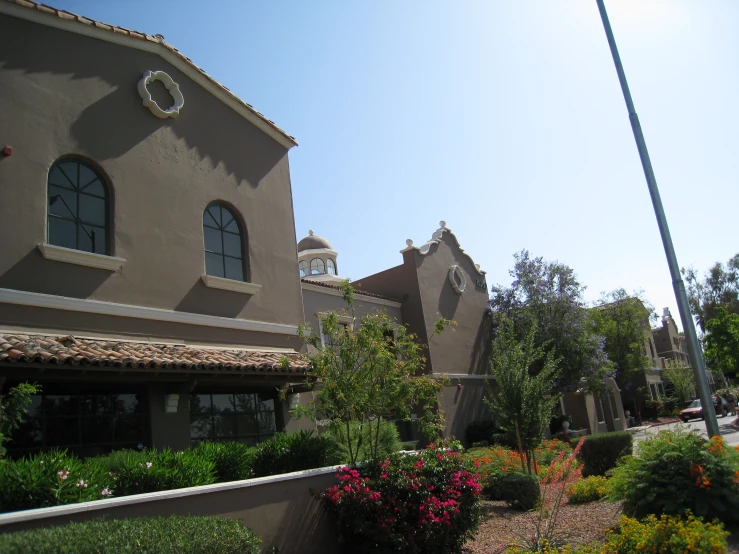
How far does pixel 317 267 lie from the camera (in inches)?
1138

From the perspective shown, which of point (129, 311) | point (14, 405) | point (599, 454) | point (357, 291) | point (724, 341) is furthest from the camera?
point (724, 341)

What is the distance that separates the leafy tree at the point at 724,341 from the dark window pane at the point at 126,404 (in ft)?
98.9

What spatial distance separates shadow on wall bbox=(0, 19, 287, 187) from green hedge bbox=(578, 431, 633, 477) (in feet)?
35.9

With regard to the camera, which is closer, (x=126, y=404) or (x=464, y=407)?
(x=126, y=404)

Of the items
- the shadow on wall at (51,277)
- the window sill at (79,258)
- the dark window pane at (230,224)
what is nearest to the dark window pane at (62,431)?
the shadow on wall at (51,277)

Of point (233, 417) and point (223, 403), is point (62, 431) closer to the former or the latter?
point (223, 403)

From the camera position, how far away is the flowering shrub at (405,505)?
832 cm

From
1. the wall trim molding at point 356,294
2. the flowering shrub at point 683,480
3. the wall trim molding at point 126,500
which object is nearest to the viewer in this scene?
the wall trim molding at point 126,500

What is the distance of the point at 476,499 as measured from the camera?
9.30 m

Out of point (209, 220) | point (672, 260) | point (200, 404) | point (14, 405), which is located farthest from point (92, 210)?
point (672, 260)

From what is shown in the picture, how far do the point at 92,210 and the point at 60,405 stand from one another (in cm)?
365

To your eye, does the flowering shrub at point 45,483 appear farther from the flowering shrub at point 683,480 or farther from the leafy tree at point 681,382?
the leafy tree at point 681,382

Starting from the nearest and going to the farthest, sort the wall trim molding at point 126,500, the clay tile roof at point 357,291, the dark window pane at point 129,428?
the wall trim molding at point 126,500 < the dark window pane at point 129,428 < the clay tile roof at point 357,291

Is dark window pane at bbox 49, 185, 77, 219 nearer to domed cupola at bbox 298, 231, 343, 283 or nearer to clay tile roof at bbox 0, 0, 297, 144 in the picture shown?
clay tile roof at bbox 0, 0, 297, 144
